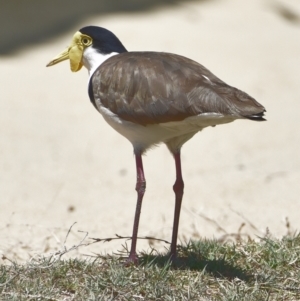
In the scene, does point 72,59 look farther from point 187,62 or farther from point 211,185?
point 211,185

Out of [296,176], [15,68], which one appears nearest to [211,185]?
[296,176]

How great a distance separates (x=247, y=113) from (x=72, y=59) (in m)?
1.61

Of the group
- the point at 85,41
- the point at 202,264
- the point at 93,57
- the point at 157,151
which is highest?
the point at 85,41

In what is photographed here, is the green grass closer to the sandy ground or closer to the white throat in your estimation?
the sandy ground

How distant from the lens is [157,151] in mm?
8438

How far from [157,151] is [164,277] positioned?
442 cm

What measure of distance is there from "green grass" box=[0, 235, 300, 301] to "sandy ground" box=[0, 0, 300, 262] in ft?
3.29

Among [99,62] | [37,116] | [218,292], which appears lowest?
[218,292]

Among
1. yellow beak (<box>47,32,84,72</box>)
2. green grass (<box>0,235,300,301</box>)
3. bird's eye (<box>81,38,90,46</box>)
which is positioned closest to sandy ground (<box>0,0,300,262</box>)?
green grass (<box>0,235,300,301</box>)

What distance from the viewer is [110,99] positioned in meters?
4.41

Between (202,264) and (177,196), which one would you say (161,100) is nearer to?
(177,196)

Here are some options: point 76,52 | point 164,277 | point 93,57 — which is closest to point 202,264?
A: point 164,277

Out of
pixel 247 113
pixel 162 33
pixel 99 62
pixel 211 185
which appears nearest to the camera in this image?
pixel 247 113

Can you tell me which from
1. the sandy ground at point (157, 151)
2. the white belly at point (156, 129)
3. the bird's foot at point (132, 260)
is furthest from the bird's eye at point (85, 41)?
the bird's foot at point (132, 260)
